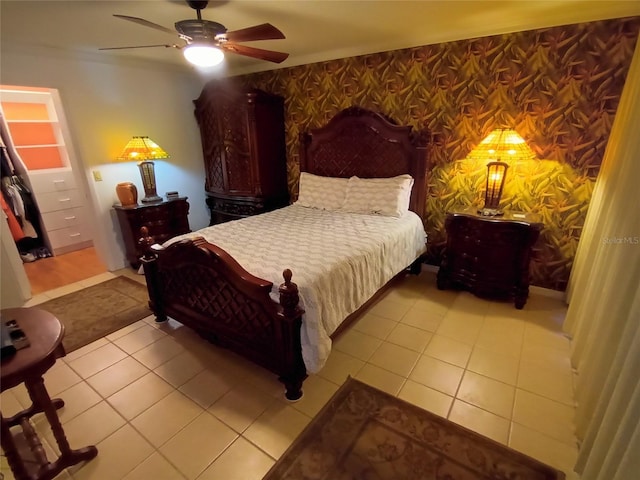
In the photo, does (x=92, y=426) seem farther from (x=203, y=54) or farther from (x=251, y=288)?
(x=203, y=54)

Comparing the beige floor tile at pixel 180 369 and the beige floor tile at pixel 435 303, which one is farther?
the beige floor tile at pixel 435 303

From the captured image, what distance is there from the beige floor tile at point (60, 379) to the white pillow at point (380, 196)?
264cm

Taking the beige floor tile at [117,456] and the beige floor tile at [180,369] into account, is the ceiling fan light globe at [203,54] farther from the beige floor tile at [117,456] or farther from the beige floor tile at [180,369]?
the beige floor tile at [117,456]

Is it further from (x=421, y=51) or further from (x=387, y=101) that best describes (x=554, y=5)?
(x=387, y=101)

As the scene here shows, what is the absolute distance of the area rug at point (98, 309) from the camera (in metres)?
2.54

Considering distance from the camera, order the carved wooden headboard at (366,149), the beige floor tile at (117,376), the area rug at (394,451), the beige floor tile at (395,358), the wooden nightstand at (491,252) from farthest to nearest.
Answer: the carved wooden headboard at (366,149) < the wooden nightstand at (491,252) < the beige floor tile at (395,358) < the beige floor tile at (117,376) < the area rug at (394,451)

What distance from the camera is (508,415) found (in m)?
1.73

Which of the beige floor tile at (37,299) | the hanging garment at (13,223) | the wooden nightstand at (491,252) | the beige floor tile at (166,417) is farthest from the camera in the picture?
the hanging garment at (13,223)

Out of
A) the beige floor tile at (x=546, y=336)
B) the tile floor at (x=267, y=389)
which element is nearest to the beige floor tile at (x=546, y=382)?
the tile floor at (x=267, y=389)

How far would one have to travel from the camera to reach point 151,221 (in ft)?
12.2

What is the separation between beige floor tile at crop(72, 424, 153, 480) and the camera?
146 cm

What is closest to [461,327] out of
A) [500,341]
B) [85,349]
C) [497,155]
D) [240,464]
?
[500,341]

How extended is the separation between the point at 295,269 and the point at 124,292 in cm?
233

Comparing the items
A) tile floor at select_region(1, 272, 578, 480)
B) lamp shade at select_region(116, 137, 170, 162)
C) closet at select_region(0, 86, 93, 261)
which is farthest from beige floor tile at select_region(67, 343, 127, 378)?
closet at select_region(0, 86, 93, 261)
